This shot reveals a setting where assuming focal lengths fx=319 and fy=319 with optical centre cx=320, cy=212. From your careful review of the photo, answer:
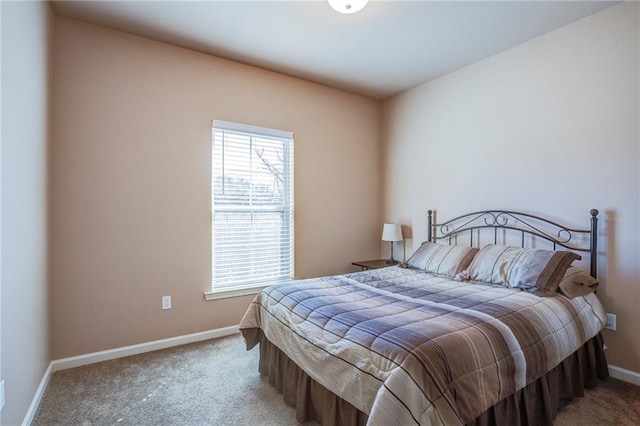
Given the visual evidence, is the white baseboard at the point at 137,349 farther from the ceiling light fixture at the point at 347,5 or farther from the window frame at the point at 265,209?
the ceiling light fixture at the point at 347,5

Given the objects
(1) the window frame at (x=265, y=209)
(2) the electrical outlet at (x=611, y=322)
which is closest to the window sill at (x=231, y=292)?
(1) the window frame at (x=265, y=209)

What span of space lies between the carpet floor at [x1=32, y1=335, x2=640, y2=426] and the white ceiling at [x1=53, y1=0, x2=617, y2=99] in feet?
8.90

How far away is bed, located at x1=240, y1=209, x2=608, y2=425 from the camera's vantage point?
1.30 meters

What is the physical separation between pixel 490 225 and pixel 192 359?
2927 millimetres

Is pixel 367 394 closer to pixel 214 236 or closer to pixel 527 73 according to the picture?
Answer: pixel 214 236

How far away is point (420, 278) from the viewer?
271 centimetres

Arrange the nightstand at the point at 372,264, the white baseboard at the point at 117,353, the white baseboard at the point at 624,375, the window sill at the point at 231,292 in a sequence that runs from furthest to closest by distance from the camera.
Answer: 1. the nightstand at the point at 372,264
2. the window sill at the point at 231,292
3. the white baseboard at the point at 624,375
4. the white baseboard at the point at 117,353

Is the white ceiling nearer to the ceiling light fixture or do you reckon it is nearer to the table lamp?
the ceiling light fixture

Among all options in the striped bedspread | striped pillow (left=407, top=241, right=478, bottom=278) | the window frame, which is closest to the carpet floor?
the striped bedspread

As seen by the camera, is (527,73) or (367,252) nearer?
(527,73)

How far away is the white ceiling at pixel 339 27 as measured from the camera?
7.68ft

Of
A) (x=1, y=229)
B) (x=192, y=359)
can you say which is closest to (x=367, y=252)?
(x=192, y=359)

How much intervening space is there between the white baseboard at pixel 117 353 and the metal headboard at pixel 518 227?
2440 millimetres

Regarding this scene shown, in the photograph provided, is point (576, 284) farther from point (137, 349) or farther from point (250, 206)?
point (137, 349)
